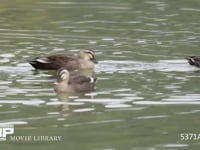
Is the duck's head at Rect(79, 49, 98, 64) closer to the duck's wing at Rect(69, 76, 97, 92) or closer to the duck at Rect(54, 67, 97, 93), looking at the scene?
the duck at Rect(54, 67, 97, 93)

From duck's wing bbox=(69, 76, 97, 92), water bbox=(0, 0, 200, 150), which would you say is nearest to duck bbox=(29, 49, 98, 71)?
water bbox=(0, 0, 200, 150)

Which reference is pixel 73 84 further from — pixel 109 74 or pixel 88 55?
pixel 88 55

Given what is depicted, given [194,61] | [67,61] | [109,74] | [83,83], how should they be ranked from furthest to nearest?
1. [67,61]
2. [194,61]
3. [109,74]
4. [83,83]

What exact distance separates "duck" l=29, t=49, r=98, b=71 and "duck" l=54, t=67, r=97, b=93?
1.97 metres

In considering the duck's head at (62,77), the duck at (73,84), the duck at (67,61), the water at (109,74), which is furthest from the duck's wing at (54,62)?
the duck at (73,84)

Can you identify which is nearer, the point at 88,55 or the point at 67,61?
the point at 88,55

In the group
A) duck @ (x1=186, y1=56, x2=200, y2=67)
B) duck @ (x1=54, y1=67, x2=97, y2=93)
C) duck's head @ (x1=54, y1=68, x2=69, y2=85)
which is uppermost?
duck @ (x1=186, y1=56, x2=200, y2=67)

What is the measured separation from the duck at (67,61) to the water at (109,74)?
0.64 feet

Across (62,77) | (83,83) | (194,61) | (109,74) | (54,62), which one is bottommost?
(83,83)

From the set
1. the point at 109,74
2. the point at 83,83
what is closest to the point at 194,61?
the point at 109,74

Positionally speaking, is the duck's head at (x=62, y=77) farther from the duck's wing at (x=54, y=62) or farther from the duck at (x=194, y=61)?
the duck at (x=194, y=61)

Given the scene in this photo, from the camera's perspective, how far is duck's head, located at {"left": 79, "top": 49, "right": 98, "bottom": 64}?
19.7 m

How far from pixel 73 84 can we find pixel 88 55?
249 centimetres

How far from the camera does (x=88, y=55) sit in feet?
64.7
